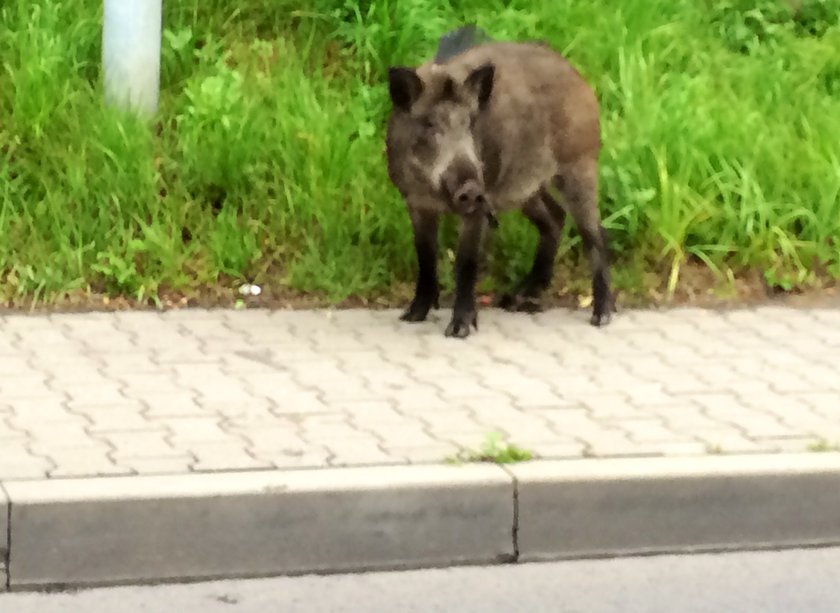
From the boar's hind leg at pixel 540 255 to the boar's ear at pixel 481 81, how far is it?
3.38ft

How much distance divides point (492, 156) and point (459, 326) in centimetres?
76

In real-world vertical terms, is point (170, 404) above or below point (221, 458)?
below

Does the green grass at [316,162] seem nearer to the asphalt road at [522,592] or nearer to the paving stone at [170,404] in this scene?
the paving stone at [170,404]

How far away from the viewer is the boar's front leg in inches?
267

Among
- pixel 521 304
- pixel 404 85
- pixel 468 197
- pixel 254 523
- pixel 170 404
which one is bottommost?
pixel 521 304

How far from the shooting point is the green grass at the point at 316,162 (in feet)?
24.7

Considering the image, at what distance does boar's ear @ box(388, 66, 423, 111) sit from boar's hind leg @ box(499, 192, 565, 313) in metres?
1.17

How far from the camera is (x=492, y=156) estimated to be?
675cm

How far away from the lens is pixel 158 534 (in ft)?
14.6

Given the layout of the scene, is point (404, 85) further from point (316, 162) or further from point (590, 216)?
point (316, 162)

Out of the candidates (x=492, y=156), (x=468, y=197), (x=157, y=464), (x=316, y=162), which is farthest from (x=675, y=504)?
(x=316, y=162)

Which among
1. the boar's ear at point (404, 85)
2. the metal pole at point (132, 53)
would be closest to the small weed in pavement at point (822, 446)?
the boar's ear at point (404, 85)

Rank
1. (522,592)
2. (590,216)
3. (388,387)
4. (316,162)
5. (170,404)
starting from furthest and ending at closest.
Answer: (316,162), (590,216), (388,387), (170,404), (522,592)

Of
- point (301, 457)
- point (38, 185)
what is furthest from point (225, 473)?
point (38, 185)
